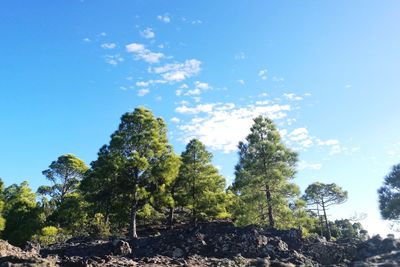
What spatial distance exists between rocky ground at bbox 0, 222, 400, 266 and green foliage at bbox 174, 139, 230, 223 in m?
14.6

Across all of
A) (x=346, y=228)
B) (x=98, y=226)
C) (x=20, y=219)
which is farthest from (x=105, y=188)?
(x=346, y=228)

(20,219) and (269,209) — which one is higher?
(20,219)

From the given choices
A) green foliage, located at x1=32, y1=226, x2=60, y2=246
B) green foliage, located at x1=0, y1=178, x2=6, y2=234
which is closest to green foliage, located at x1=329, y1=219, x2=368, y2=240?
green foliage, located at x1=32, y1=226, x2=60, y2=246

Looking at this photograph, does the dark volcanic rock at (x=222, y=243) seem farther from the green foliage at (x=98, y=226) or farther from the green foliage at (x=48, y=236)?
the green foliage at (x=48, y=236)

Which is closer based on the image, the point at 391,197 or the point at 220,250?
the point at 220,250

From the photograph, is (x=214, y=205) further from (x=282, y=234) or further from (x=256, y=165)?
(x=282, y=234)

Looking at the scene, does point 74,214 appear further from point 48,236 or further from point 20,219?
point 20,219

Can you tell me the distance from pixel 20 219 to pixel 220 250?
1250 inches

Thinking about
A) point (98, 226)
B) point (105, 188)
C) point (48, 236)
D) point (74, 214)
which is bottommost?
point (48, 236)

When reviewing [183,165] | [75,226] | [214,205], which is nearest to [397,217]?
[214,205]

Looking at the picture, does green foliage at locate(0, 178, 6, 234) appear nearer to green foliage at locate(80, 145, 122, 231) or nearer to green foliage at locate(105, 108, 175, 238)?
green foliage at locate(80, 145, 122, 231)

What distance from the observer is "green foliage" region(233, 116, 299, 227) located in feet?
104

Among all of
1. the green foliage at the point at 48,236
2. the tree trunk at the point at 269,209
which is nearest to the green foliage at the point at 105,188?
the green foliage at the point at 48,236

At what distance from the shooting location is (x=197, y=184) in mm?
40375
